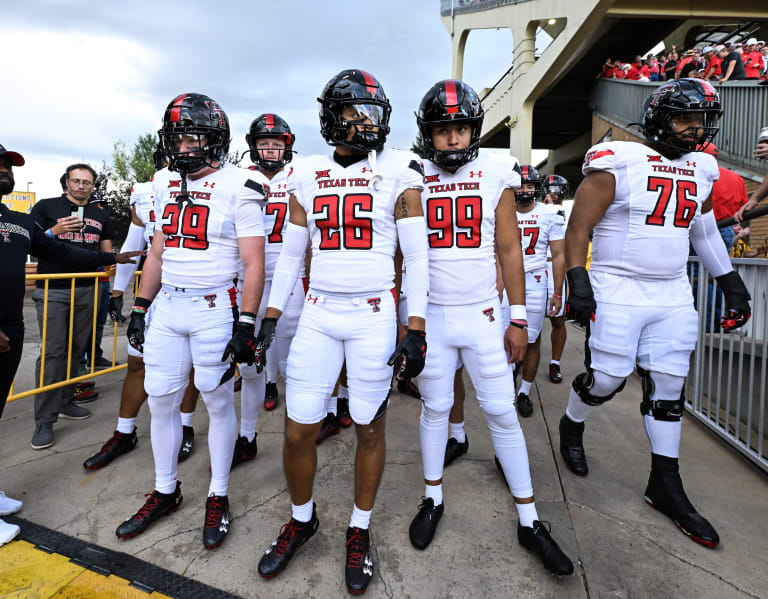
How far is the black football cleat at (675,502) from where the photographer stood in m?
2.53

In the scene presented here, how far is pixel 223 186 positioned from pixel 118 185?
32.6 meters

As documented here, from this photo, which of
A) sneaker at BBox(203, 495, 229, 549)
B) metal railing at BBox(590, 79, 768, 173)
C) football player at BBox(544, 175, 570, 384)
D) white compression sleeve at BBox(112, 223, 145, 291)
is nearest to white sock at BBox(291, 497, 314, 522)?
sneaker at BBox(203, 495, 229, 549)

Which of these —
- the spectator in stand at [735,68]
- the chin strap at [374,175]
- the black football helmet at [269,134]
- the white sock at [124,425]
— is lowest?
the white sock at [124,425]

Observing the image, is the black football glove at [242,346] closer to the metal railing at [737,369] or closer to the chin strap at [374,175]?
the chin strap at [374,175]

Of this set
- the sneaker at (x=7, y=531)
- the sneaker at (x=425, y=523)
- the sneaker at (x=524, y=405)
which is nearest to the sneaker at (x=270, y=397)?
the sneaker at (x=7, y=531)

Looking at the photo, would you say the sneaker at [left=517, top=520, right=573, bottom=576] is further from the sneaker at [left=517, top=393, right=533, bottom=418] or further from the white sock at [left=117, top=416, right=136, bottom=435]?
the white sock at [left=117, top=416, right=136, bottom=435]

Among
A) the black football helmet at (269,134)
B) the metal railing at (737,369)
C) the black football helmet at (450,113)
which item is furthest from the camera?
the black football helmet at (269,134)

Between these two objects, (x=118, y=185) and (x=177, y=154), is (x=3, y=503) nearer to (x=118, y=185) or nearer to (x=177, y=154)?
(x=177, y=154)

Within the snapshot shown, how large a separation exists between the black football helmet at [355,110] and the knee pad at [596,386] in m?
2.05

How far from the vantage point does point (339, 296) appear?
2.31m

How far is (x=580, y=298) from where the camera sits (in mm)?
2785

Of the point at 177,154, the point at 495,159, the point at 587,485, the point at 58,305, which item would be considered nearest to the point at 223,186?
the point at 177,154

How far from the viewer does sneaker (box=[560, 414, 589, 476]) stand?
330cm

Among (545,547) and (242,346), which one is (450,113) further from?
(545,547)
